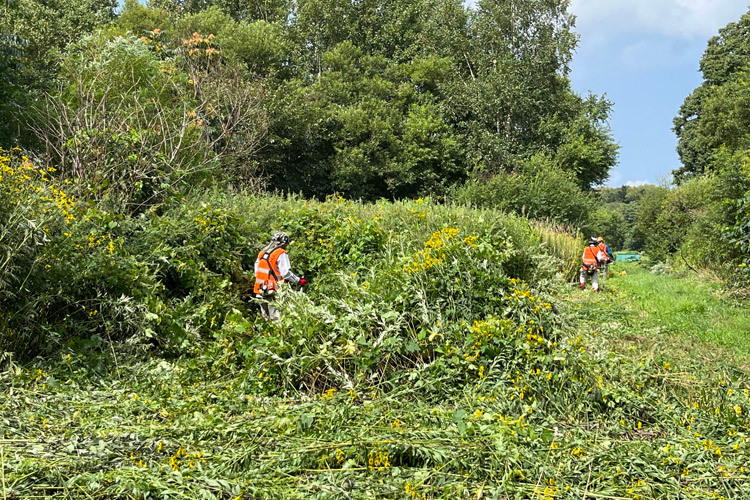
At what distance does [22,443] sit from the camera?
Result: 12.1 feet

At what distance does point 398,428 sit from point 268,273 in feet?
14.2

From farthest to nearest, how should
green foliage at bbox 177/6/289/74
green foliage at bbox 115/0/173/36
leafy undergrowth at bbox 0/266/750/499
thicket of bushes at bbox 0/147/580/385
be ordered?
green foliage at bbox 115/0/173/36 < green foliage at bbox 177/6/289/74 < thicket of bushes at bbox 0/147/580/385 < leafy undergrowth at bbox 0/266/750/499

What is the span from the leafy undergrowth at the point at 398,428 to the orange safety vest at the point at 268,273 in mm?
1592

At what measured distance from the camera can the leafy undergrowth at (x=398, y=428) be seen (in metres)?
3.34

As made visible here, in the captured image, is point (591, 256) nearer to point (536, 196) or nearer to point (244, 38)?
point (536, 196)

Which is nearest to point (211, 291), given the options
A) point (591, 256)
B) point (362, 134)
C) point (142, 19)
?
point (591, 256)

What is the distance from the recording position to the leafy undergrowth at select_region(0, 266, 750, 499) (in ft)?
11.0

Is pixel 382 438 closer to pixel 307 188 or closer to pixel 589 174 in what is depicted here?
pixel 307 188

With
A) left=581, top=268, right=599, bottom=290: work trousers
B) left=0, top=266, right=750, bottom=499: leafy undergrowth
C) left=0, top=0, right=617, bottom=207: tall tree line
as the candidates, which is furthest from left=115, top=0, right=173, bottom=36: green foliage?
left=0, top=266, right=750, bottom=499: leafy undergrowth

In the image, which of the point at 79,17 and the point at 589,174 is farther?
the point at 589,174

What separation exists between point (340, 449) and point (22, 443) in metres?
2.13

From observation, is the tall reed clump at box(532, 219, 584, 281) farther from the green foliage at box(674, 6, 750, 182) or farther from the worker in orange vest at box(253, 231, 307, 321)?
the green foliage at box(674, 6, 750, 182)

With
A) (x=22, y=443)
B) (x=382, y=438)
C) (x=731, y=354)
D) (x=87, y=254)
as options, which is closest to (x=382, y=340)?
(x=382, y=438)

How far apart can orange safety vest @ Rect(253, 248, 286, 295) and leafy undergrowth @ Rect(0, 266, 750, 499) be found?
1592 mm
